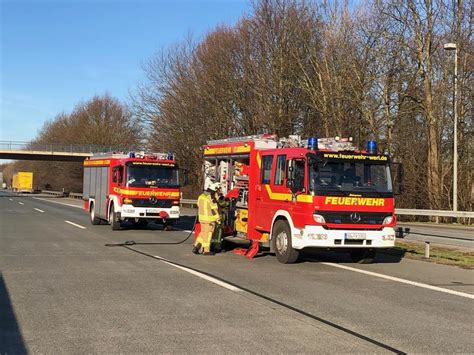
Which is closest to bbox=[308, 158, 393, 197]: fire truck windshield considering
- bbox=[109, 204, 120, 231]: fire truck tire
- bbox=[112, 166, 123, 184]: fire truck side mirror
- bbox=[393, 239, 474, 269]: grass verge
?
bbox=[393, 239, 474, 269]: grass verge

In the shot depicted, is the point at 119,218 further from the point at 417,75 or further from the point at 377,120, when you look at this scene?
the point at 417,75

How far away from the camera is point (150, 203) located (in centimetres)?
1955

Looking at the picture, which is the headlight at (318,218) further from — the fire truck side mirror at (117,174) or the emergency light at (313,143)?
Answer: the fire truck side mirror at (117,174)

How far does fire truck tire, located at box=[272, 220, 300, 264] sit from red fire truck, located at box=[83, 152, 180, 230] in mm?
8137

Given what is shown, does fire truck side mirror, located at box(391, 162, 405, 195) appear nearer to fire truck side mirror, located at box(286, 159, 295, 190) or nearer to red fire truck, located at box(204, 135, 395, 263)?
red fire truck, located at box(204, 135, 395, 263)

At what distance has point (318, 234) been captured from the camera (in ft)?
36.8

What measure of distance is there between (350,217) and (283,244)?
5.24ft

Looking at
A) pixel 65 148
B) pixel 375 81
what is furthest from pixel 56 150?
pixel 375 81

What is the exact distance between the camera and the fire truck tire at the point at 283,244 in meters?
11.8

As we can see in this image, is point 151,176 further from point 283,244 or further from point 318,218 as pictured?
point 318,218

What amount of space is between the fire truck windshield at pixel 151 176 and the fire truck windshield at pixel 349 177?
9.49 metres

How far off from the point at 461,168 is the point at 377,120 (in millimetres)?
4912

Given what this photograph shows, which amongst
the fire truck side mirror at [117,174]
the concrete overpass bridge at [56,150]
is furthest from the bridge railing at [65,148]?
the fire truck side mirror at [117,174]

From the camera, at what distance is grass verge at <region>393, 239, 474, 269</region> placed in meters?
12.9
